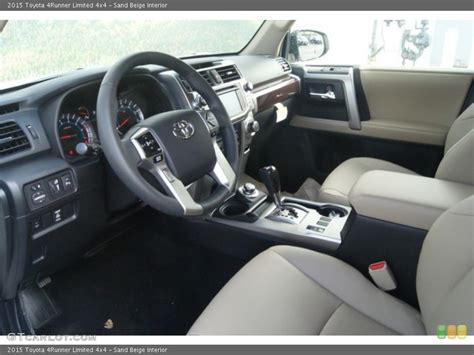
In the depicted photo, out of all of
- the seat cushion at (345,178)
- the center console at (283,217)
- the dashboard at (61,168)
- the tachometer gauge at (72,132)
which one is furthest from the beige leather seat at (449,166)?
the tachometer gauge at (72,132)

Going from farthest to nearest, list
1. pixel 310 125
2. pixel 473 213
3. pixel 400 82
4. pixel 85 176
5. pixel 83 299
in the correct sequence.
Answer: pixel 310 125 → pixel 400 82 → pixel 83 299 → pixel 85 176 → pixel 473 213

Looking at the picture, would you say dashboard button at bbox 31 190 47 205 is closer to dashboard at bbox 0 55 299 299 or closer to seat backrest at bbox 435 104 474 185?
dashboard at bbox 0 55 299 299

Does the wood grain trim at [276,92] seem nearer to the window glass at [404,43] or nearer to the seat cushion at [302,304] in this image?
the window glass at [404,43]

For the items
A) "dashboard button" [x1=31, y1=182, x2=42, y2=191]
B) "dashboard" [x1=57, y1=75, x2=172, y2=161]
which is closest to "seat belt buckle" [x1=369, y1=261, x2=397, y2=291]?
"dashboard" [x1=57, y1=75, x2=172, y2=161]

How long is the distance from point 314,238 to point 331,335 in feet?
1.51

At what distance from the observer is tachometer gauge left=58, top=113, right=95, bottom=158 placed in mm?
1204

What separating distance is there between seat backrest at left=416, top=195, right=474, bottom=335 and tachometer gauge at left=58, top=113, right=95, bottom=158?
3.09ft

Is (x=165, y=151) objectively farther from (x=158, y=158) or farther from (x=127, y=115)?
(x=127, y=115)

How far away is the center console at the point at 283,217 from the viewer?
1.46 metres

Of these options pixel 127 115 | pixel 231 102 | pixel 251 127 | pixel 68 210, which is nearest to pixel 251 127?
pixel 251 127

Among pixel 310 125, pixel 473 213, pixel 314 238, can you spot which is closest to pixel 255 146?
pixel 310 125

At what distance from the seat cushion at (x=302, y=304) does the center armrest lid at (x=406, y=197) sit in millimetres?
186

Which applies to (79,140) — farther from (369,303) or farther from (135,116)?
(369,303)

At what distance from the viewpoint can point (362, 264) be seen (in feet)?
4.29
